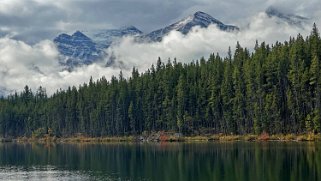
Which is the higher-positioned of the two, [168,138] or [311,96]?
[311,96]

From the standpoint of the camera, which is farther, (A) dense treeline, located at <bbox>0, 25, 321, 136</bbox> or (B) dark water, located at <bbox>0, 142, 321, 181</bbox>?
(A) dense treeline, located at <bbox>0, 25, 321, 136</bbox>

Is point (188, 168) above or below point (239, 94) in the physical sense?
below

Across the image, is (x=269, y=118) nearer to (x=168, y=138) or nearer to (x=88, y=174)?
(x=168, y=138)

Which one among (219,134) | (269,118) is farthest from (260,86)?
(219,134)

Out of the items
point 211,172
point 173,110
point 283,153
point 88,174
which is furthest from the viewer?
point 173,110

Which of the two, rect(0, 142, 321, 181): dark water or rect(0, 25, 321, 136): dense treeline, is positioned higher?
Result: rect(0, 25, 321, 136): dense treeline

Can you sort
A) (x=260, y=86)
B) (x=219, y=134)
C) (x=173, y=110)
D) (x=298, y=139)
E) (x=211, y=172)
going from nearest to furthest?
(x=211, y=172)
(x=298, y=139)
(x=260, y=86)
(x=219, y=134)
(x=173, y=110)

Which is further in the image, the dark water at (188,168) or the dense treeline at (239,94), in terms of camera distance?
the dense treeline at (239,94)

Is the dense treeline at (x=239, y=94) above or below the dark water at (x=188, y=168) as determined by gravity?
above

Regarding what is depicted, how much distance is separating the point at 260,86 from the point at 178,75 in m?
53.5

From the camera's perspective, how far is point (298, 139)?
121 meters

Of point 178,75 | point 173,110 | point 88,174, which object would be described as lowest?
point 88,174

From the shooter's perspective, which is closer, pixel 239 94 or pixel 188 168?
pixel 188 168

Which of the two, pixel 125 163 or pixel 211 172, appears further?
pixel 125 163
